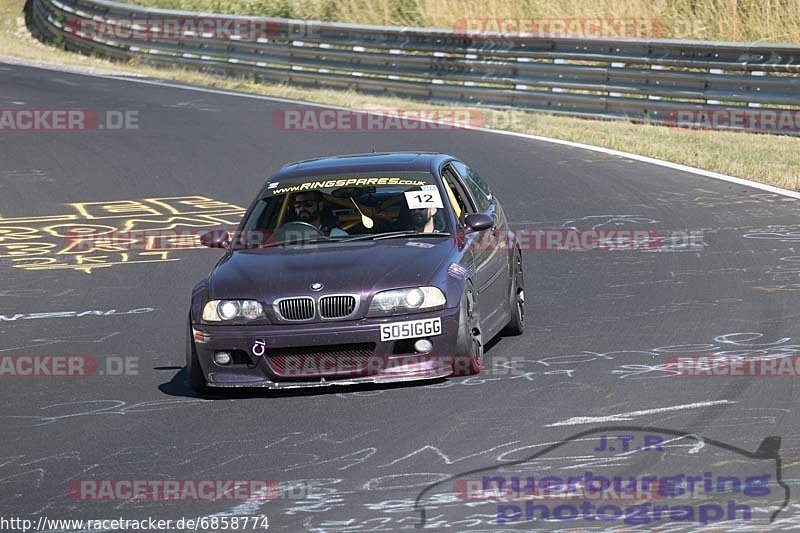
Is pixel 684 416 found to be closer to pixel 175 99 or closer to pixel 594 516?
pixel 594 516

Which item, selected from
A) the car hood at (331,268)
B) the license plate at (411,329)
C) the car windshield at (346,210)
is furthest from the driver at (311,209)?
the license plate at (411,329)

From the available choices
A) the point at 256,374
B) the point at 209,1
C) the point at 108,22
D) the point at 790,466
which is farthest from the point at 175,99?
the point at 790,466

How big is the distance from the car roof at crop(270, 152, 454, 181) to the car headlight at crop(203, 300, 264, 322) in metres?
1.65

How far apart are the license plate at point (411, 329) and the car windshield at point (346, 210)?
1.13 meters

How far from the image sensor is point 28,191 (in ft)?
61.1

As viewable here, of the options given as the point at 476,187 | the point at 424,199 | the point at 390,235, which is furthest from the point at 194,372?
the point at 476,187

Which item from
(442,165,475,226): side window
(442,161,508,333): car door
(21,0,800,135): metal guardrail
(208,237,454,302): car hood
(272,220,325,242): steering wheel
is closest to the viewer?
(208,237,454,302): car hood

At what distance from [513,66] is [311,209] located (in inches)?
599

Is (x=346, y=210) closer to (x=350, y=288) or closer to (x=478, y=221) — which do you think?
(x=478, y=221)

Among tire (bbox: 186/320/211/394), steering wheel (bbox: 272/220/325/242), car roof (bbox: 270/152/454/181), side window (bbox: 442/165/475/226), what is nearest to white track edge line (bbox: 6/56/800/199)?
side window (bbox: 442/165/475/226)

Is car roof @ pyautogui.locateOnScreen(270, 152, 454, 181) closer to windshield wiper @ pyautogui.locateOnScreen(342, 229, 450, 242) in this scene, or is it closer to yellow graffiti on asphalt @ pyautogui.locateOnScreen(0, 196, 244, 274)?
windshield wiper @ pyautogui.locateOnScreen(342, 229, 450, 242)

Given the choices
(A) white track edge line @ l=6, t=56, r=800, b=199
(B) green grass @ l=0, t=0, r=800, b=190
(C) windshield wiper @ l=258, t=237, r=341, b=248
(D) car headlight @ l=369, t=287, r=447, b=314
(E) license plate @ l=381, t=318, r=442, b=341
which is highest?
(C) windshield wiper @ l=258, t=237, r=341, b=248

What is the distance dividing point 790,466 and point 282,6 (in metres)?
33.4

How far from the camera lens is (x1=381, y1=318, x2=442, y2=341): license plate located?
830 centimetres
